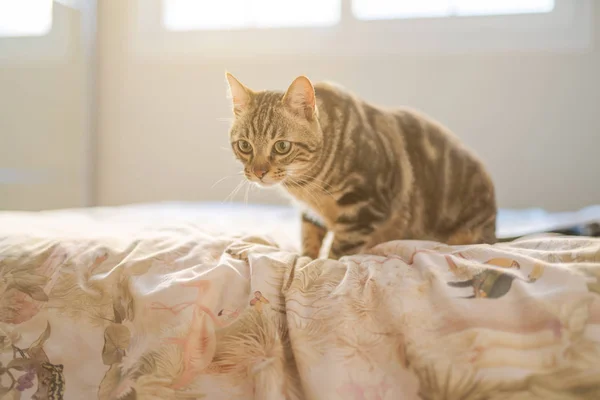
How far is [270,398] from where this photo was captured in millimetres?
596

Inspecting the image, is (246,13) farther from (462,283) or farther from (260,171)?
(462,283)

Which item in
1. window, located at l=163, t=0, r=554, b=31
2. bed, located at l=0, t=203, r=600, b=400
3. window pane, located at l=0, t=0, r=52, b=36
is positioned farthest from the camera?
window, located at l=163, t=0, r=554, b=31

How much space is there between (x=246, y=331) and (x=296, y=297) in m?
0.09

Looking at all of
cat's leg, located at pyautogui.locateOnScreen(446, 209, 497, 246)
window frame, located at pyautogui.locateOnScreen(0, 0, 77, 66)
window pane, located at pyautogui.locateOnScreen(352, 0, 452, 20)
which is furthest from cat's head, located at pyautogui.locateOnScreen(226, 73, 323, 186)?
window pane, located at pyautogui.locateOnScreen(352, 0, 452, 20)

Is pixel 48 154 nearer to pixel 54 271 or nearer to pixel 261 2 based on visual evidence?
pixel 261 2

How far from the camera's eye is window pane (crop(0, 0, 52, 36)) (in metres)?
2.11

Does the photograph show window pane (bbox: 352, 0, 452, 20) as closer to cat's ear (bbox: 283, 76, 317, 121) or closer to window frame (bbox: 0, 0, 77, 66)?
window frame (bbox: 0, 0, 77, 66)

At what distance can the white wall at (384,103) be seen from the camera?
8.42ft

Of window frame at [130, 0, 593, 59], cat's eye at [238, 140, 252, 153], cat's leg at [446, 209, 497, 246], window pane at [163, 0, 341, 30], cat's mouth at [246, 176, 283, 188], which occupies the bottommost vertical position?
cat's leg at [446, 209, 497, 246]

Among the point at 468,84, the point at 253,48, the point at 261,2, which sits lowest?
the point at 468,84

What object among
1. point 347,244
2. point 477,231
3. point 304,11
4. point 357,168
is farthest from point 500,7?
point 347,244

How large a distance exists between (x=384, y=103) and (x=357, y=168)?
1736 millimetres

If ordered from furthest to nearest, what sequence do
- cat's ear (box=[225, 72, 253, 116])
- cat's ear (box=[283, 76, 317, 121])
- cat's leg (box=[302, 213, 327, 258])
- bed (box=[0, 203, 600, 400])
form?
cat's leg (box=[302, 213, 327, 258]), cat's ear (box=[225, 72, 253, 116]), cat's ear (box=[283, 76, 317, 121]), bed (box=[0, 203, 600, 400])

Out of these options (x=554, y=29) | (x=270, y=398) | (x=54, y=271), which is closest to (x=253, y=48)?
(x=554, y=29)
